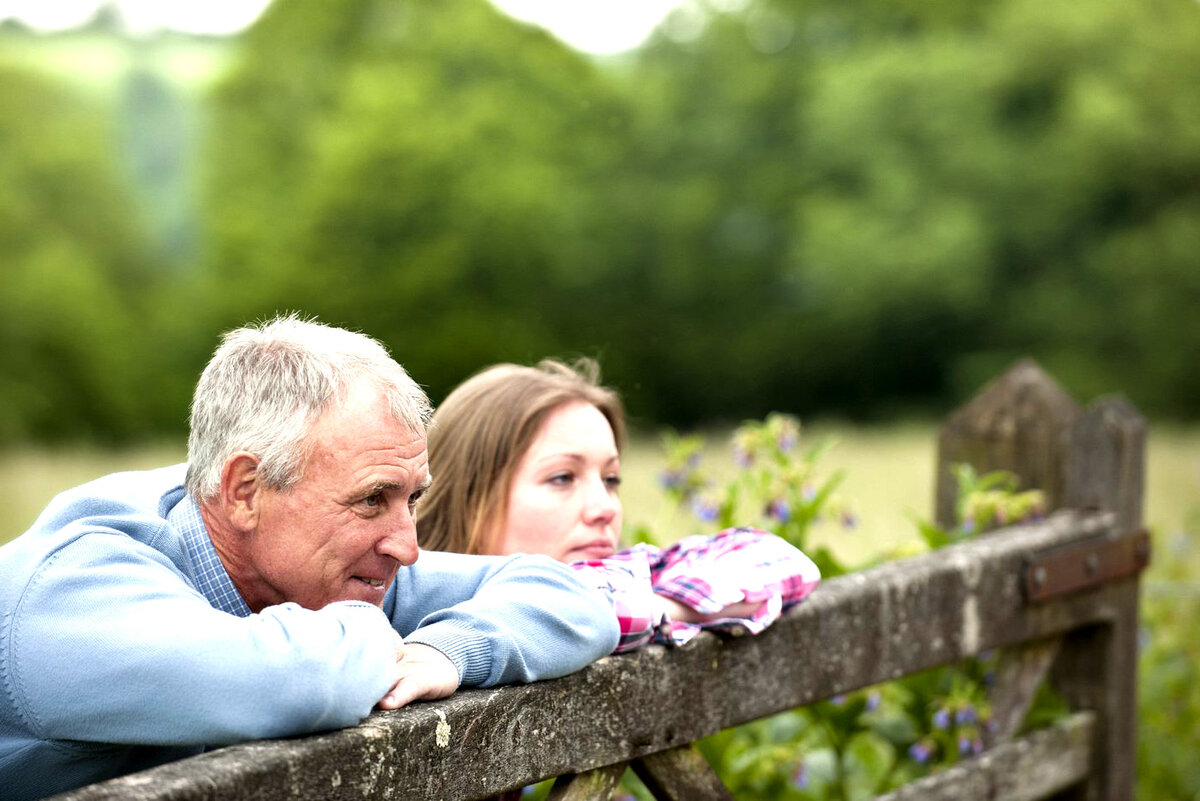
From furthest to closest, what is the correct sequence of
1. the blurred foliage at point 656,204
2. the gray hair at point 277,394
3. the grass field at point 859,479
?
the blurred foliage at point 656,204, the grass field at point 859,479, the gray hair at point 277,394

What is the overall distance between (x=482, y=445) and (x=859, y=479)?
36.3ft

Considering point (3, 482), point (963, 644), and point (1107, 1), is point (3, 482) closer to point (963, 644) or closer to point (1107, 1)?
point (963, 644)

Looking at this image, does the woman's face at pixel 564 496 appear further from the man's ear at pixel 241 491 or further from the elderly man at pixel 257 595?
the man's ear at pixel 241 491

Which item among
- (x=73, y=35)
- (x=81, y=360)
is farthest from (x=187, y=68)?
(x=81, y=360)

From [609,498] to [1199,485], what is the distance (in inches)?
378

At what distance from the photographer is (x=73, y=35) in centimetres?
3180

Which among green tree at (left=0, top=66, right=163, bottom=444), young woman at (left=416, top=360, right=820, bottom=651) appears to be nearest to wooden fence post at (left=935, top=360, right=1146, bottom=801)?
young woman at (left=416, top=360, right=820, bottom=651)

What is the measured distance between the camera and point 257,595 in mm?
1975

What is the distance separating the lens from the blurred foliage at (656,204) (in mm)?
23891

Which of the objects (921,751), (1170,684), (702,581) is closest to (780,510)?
(921,751)

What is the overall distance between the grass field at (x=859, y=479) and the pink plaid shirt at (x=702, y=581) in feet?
4.66

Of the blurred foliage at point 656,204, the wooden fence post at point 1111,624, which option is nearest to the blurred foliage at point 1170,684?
the wooden fence post at point 1111,624

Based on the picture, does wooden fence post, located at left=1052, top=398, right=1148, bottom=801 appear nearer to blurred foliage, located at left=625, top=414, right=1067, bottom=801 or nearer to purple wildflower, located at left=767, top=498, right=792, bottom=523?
blurred foliage, located at left=625, top=414, right=1067, bottom=801

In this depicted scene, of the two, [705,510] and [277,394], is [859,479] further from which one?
[277,394]
